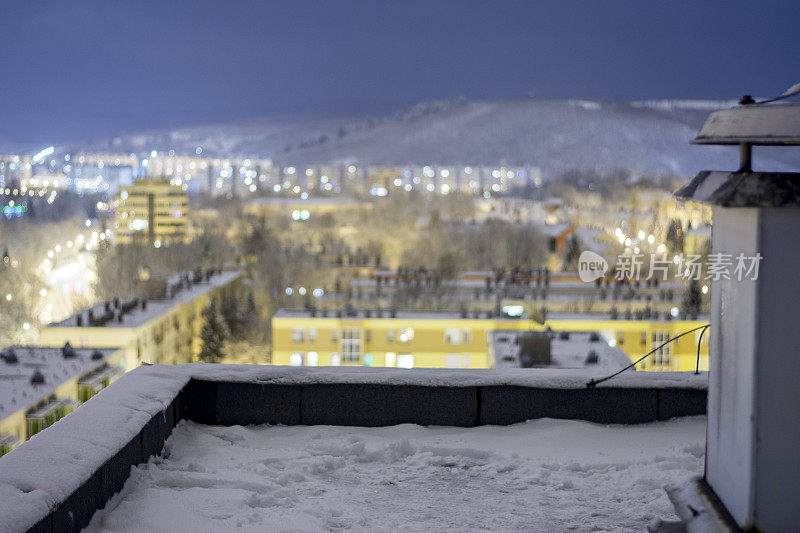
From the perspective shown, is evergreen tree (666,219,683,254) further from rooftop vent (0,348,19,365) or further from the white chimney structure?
the white chimney structure

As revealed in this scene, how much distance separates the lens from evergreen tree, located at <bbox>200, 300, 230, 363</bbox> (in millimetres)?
24359

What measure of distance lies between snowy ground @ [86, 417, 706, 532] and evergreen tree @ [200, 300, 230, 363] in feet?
71.9

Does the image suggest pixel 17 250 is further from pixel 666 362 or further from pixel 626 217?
pixel 666 362

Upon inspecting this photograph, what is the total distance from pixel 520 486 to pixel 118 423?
36.9 inches

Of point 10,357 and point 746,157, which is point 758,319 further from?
point 10,357

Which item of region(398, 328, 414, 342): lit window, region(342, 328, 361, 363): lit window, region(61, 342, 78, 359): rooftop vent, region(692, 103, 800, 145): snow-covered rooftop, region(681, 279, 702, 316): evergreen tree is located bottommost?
region(342, 328, 361, 363): lit window

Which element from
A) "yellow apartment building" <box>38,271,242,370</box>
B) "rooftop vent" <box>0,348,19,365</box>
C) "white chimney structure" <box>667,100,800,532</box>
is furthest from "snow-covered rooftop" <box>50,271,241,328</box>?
"white chimney structure" <box>667,100,800,532</box>

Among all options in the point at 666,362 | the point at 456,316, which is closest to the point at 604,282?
the point at 456,316

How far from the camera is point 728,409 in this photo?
1.62 metres

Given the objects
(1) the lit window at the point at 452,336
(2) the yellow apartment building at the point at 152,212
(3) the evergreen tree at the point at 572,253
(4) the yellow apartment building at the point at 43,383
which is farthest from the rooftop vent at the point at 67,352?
(2) the yellow apartment building at the point at 152,212

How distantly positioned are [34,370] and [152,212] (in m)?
34.8

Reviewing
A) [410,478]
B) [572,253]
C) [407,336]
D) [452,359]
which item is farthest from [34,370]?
[572,253]

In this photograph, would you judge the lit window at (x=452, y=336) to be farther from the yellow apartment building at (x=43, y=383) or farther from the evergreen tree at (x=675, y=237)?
the evergreen tree at (x=675, y=237)

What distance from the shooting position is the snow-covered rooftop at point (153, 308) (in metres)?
18.7
